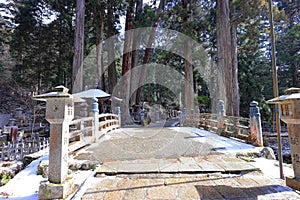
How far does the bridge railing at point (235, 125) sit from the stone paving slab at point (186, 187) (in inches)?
87.4

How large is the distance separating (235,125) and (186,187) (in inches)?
155

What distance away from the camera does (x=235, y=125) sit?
577 centimetres

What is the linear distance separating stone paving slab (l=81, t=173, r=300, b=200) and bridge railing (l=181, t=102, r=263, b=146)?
2219 mm

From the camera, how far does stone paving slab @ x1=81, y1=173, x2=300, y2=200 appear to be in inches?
86.3

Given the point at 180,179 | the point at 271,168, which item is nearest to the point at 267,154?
the point at 271,168

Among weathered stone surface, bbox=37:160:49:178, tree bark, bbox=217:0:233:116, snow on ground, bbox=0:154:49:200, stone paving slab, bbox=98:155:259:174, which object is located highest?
tree bark, bbox=217:0:233:116

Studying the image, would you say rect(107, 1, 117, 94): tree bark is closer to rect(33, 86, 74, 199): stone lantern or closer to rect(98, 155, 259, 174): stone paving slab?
rect(98, 155, 259, 174): stone paving slab

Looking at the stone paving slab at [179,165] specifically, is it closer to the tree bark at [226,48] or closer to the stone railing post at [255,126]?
the stone railing post at [255,126]

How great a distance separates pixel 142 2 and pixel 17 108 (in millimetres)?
13173

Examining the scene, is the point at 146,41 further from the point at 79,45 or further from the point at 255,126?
the point at 255,126

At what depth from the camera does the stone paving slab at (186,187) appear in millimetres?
2191

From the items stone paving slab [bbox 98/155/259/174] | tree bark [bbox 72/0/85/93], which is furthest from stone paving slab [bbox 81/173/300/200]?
tree bark [bbox 72/0/85/93]

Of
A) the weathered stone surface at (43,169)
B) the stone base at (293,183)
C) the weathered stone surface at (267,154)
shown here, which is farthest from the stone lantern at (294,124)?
the weathered stone surface at (43,169)

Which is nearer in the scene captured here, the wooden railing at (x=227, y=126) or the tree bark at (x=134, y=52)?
the wooden railing at (x=227, y=126)
